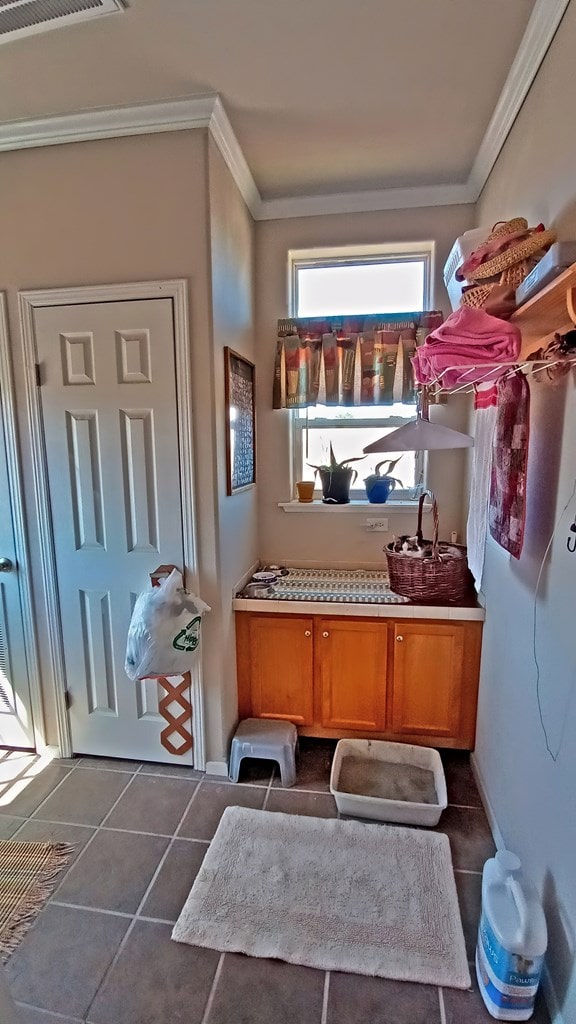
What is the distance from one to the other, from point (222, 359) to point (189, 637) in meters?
1.20

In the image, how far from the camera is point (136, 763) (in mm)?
2275

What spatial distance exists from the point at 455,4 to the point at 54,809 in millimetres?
3197

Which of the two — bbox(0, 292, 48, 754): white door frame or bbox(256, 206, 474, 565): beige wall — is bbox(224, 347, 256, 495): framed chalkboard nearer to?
bbox(256, 206, 474, 565): beige wall

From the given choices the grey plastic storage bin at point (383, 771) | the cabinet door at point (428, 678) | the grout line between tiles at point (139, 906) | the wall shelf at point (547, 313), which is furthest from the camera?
the cabinet door at point (428, 678)

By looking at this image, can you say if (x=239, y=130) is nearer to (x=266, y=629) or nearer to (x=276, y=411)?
(x=276, y=411)

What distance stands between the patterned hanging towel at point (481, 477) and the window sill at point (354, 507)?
1.83 ft

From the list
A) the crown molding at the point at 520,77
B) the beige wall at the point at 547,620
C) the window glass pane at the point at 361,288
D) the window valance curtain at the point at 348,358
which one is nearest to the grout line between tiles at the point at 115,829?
the beige wall at the point at 547,620

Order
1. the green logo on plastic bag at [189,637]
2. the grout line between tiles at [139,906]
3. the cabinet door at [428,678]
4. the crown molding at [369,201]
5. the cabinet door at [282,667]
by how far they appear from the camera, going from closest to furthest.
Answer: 1. the grout line between tiles at [139,906]
2. the green logo on plastic bag at [189,637]
3. the cabinet door at [428,678]
4. the cabinet door at [282,667]
5. the crown molding at [369,201]

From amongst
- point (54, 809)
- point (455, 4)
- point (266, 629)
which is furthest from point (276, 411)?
point (54, 809)

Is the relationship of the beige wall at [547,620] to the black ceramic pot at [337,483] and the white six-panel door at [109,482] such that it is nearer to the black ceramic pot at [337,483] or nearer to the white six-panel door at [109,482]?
the black ceramic pot at [337,483]

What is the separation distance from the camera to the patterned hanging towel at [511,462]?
56.9 inches

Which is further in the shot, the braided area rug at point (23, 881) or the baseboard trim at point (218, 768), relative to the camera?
the baseboard trim at point (218, 768)

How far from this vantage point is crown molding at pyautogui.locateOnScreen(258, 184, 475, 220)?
2.44 metres

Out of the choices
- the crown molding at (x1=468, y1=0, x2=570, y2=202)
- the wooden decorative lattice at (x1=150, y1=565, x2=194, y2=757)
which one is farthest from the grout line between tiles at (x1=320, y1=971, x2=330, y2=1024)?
the crown molding at (x1=468, y1=0, x2=570, y2=202)
